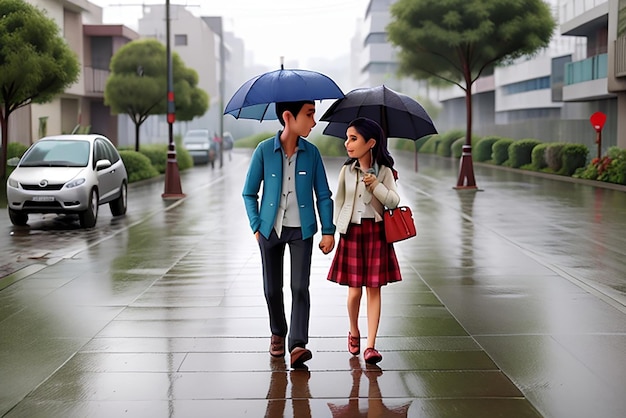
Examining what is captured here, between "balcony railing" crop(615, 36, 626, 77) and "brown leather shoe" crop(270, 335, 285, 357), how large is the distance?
27.5 m

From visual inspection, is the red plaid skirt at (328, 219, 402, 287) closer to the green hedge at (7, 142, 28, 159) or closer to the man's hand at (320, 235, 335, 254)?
the man's hand at (320, 235, 335, 254)

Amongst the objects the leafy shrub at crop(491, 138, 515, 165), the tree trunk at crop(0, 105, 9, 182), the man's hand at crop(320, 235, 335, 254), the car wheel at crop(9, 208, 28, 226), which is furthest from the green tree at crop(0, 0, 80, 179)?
the leafy shrub at crop(491, 138, 515, 165)

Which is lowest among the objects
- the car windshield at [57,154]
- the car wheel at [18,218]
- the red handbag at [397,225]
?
the car wheel at [18,218]

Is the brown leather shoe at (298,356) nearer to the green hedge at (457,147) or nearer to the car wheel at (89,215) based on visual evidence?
the car wheel at (89,215)

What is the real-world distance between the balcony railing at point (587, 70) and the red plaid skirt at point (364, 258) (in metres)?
32.9

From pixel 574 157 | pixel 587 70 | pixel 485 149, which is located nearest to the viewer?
pixel 574 157

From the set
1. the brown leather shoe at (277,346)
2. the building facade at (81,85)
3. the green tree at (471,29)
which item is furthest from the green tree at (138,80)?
the brown leather shoe at (277,346)

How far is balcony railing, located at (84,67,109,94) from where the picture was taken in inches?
1823

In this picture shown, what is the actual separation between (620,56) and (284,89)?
93.2 ft

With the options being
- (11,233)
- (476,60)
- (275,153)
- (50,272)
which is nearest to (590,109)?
(476,60)

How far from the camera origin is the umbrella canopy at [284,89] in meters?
6.58

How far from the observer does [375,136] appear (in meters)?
6.72

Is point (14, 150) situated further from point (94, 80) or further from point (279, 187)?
point (279, 187)

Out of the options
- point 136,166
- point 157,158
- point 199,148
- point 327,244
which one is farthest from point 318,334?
point 199,148
